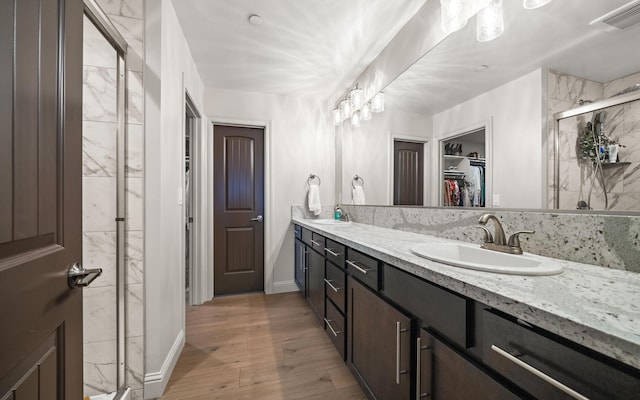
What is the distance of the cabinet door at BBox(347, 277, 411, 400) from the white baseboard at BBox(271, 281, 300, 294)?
162 cm

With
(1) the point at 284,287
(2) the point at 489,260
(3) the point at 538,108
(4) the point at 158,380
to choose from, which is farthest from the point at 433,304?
(1) the point at 284,287

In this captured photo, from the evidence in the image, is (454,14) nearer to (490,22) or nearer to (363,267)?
(490,22)

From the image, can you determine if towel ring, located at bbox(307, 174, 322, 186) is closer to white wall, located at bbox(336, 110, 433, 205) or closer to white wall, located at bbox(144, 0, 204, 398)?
white wall, located at bbox(336, 110, 433, 205)

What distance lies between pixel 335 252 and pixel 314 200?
1.33m

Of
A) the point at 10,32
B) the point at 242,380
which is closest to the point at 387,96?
the point at 10,32

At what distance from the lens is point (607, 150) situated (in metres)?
0.83

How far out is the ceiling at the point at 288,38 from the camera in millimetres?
1660

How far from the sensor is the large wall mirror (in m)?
0.81

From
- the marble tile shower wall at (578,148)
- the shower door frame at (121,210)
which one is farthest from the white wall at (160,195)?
the marble tile shower wall at (578,148)

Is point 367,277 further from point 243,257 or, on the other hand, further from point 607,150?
point 243,257

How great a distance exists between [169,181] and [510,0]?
2.01m

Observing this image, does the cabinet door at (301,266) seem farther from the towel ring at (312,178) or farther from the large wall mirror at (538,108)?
the large wall mirror at (538,108)

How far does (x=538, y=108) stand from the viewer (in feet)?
3.33

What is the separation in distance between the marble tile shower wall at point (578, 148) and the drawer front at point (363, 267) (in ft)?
2.45
